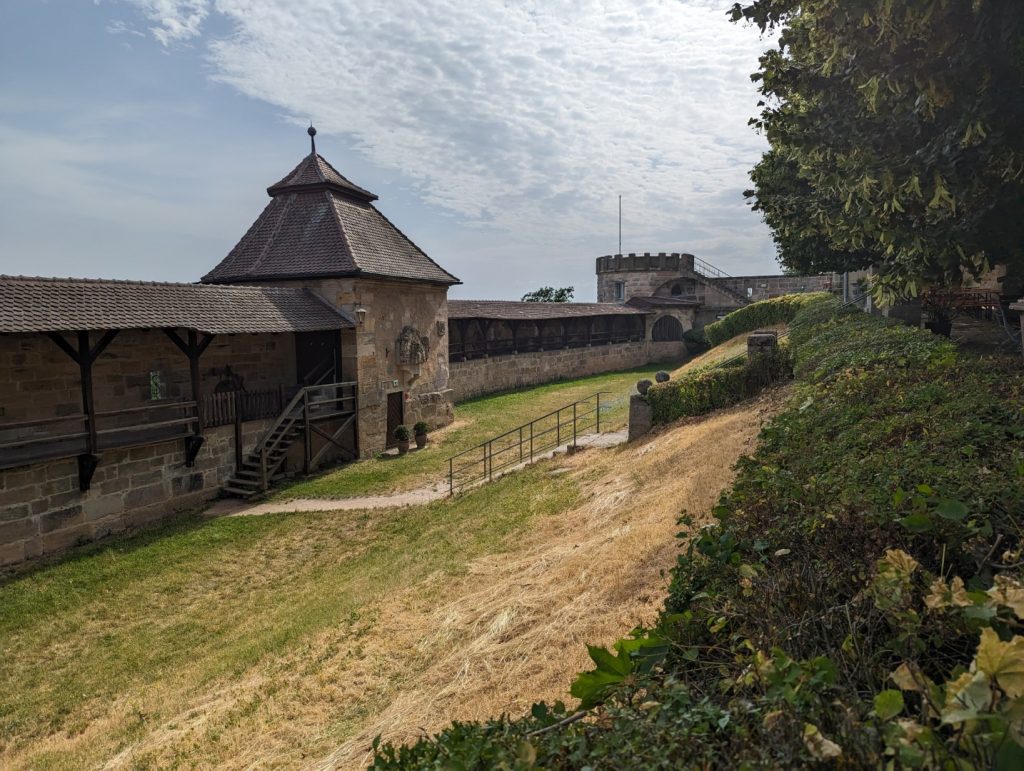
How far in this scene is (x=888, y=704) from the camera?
182 centimetres

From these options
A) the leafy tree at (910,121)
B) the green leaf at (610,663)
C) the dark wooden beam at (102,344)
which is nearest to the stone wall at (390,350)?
the dark wooden beam at (102,344)

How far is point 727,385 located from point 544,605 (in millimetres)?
Answer: 8734

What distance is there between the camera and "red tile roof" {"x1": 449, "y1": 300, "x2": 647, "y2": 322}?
26930 millimetres

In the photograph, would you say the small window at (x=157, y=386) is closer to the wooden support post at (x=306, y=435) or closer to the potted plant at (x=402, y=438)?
the wooden support post at (x=306, y=435)


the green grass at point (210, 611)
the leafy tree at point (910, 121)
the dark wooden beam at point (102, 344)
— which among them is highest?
the leafy tree at point (910, 121)

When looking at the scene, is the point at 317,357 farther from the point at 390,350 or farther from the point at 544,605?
the point at 544,605

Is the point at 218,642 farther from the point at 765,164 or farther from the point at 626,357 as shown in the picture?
the point at 626,357

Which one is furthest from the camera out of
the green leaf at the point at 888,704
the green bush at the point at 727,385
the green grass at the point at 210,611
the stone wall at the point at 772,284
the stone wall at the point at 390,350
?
the stone wall at the point at 772,284

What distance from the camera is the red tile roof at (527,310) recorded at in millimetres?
26930

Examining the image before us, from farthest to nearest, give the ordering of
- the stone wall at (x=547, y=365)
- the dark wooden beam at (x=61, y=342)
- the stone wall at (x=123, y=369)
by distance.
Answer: the stone wall at (x=547, y=365)
the stone wall at (x=123, y=369)
the dark wooden beam at (x=61, y=342)

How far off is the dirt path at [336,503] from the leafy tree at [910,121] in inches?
318

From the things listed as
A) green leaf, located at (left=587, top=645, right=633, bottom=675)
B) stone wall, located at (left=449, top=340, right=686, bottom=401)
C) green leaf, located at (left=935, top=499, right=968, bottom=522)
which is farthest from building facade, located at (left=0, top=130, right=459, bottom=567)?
green leaf, located at (left=935, top=499, right=968, bottom=522)

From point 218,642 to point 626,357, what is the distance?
Result: 101 feet

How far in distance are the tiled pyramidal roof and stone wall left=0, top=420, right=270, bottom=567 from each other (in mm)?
5211
